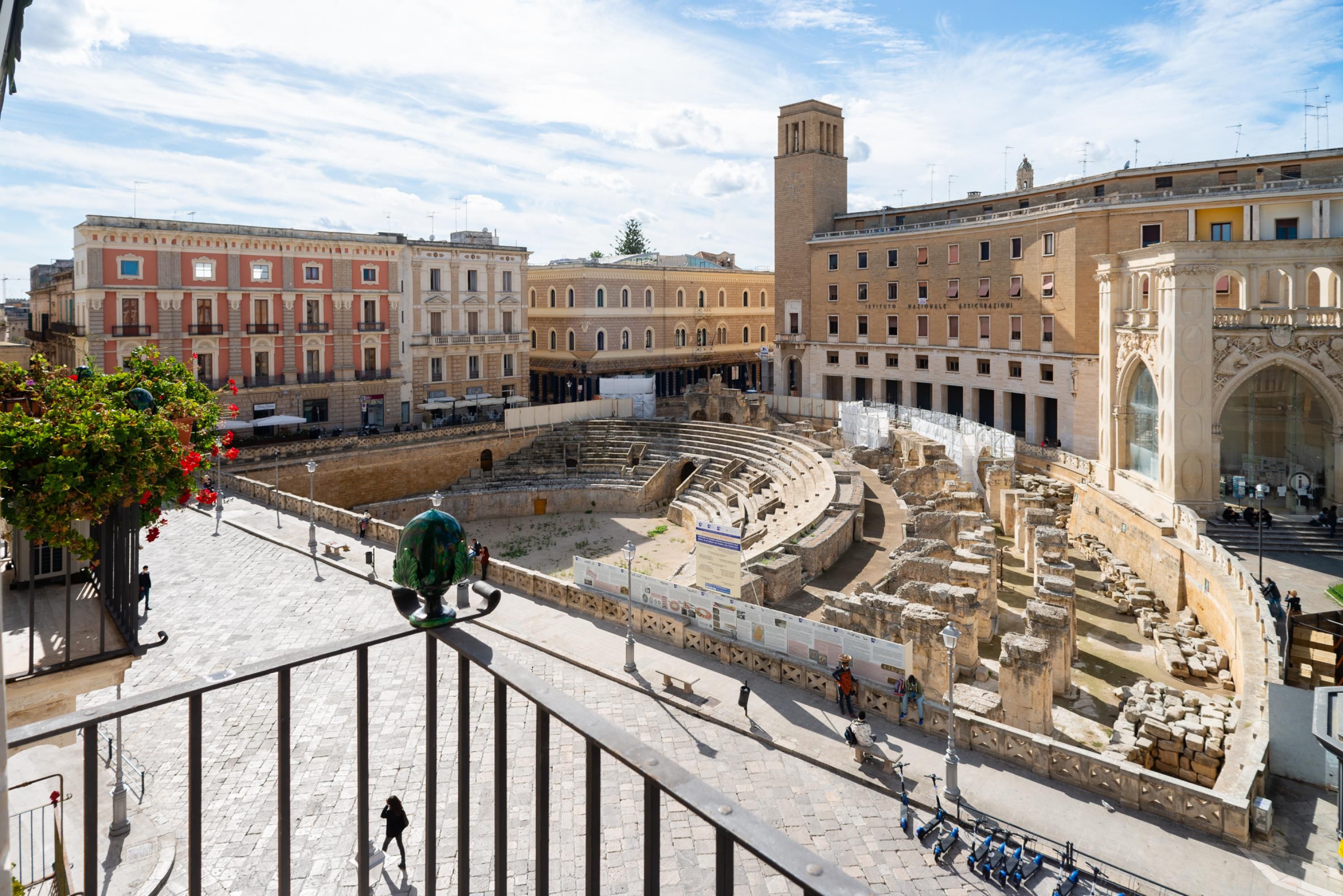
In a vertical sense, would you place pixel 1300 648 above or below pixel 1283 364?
below

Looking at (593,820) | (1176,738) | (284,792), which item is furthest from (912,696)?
(593,820)

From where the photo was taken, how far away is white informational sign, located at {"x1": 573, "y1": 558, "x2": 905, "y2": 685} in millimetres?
17297

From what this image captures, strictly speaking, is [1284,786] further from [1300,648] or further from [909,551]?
[909,551]

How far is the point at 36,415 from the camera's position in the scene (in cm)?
895

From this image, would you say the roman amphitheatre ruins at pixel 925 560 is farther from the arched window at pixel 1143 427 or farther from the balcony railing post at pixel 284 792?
the balcony railing post at pixel 284 792

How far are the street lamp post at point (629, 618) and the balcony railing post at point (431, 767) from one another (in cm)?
1541

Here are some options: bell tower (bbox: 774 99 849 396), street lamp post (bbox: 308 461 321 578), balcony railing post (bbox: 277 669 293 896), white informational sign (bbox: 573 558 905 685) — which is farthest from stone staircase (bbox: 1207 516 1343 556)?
bell tower (bbox: 774 99 849 396)

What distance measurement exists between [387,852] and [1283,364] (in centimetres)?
3254

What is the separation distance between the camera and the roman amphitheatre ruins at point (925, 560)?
16.6 meters

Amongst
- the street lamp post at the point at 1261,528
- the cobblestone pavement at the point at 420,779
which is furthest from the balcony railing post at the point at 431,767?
the street lamp post at the point at 1261,528

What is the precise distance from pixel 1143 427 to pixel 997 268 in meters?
19.4

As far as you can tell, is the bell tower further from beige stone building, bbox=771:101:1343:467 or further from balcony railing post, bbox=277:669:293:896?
balcony railing post, bbox=277:669:293:896

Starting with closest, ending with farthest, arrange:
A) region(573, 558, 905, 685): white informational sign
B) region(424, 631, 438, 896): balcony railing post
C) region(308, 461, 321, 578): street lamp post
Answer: region(424, 631, 438, 896): balcony railing post < region(573, 558, 905, 685): white informational sign < region(308, 461, 321, 578): street lamp post

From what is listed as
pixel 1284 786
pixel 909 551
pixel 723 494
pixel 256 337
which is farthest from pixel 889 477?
pixel 256 337
